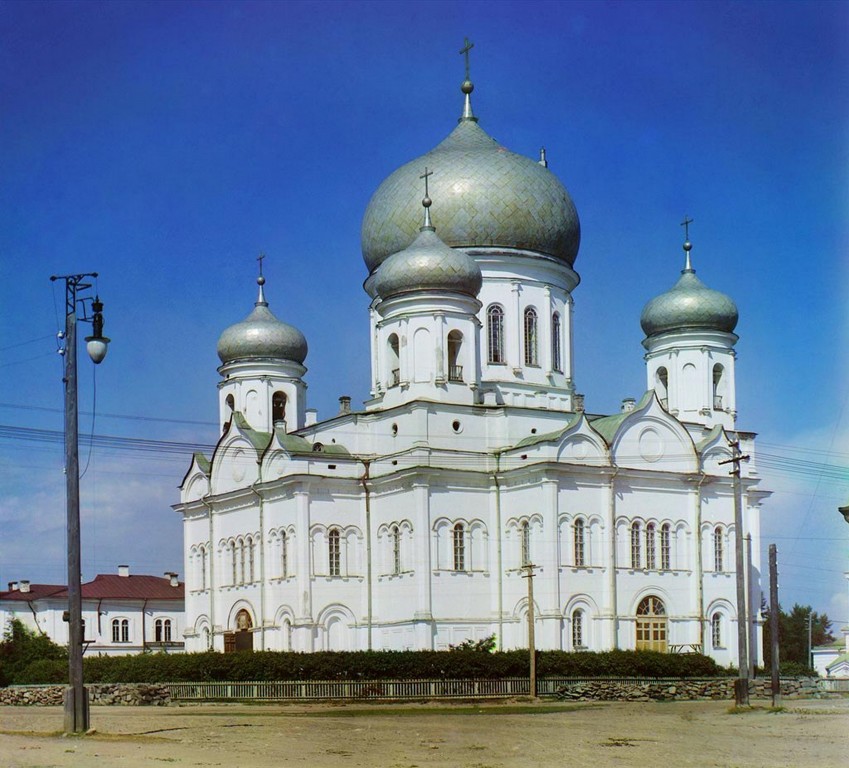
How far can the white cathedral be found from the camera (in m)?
52.0

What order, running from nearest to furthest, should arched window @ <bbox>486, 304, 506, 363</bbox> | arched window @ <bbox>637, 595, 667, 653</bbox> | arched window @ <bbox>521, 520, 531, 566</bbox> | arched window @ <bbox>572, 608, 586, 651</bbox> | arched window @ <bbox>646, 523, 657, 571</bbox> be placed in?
1. arched window @ <bbox>572, 608, 586, 651</bbox>
2. arched window @ <bbox>521, 520, 531, 566</bbox>
3. arched window @ <bbox>637, 595, 667, 653</bbox>
4. arched window @ <bbox>646, 523, 657, 571</bbox>
5. arched window @ <bbox>486, 304, 506, 363</bbox>

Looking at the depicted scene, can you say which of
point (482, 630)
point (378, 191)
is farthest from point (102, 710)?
point (378, 191)

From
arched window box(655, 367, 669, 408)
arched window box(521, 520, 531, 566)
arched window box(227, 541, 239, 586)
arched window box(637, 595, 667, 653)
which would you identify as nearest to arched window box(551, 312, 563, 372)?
arched window box(655, 367, 669, 408)

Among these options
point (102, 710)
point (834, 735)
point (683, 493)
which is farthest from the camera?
point (683, 493)

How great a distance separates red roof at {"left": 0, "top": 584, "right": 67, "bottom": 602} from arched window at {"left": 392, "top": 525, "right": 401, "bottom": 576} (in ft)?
109

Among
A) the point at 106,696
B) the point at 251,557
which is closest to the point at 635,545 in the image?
the point at 251,557

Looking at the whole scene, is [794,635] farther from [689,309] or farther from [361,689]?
[361,689]

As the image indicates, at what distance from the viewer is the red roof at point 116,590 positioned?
80125 millimetres

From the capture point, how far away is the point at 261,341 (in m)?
60.5

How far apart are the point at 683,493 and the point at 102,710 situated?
82.6ft

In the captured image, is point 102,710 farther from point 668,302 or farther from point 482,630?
point 668,302

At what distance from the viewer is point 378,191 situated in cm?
6019

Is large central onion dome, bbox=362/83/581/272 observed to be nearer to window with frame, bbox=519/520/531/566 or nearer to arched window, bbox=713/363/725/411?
arched window, bbox=713/363/725/411

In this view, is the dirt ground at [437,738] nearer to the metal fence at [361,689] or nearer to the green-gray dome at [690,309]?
the metal fence at [361,689]
